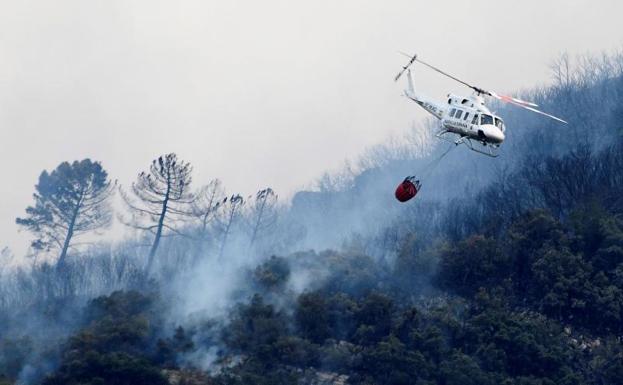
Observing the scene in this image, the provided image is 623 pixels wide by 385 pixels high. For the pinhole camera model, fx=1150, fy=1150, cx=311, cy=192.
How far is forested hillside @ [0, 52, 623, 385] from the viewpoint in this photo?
52666 millimetres

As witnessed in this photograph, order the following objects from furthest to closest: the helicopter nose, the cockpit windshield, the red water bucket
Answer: the cockpit windshield < the red water bucket < the helicopter nose

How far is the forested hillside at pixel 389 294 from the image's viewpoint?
2073 inches

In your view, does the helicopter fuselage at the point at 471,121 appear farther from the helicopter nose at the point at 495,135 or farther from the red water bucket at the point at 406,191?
the red water bucket at the point at 406,191

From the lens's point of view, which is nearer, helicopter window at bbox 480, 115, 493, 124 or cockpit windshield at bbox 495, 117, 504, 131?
helicopter window at bbox 480, 115, 493, 124

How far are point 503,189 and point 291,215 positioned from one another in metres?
23.7

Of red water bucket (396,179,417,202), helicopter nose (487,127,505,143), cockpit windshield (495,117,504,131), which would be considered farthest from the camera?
Result: cockpit windshield (495,117,504,131)

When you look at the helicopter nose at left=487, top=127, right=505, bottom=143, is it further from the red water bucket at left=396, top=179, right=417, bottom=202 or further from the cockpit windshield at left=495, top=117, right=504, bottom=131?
the red water bucket at left=396, top=179, right=417, bottom=202

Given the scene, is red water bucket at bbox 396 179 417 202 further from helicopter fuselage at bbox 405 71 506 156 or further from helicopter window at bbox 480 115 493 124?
helicopter window at bbox 480 115 493 124

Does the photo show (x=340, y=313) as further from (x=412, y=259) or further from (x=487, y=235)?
(x=487, y=235)

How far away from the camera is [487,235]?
210 ft

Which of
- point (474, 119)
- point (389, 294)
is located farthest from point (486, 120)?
point (389, 294)

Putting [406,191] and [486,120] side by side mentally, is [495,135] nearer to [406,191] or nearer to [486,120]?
[486,120]

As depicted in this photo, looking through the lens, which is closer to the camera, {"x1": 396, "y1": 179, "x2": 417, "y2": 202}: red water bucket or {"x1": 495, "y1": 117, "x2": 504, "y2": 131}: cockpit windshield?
{"x1": 396, "y1": 179, "x2": 417, "y2": 202}: red water bucket

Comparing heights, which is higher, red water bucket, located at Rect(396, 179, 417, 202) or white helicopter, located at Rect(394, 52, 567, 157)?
white helicopter, located at Rect(394, 52, 567, 157)
